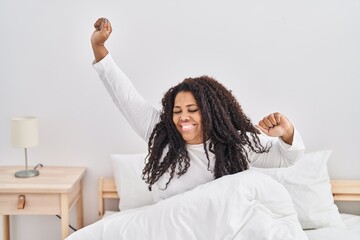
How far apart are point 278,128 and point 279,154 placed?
0.12m

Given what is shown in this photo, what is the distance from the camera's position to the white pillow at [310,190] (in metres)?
1.77

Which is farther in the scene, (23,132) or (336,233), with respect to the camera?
(23,132)

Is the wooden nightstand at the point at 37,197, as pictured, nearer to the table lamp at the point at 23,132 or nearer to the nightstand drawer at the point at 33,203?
the nightstand drawer at the point at 33,203

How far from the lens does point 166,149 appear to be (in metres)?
1.43

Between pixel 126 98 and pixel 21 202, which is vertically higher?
pixel 126 98

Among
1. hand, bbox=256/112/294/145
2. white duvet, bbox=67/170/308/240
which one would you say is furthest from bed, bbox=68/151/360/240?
hand, bbox=256/112/294/145

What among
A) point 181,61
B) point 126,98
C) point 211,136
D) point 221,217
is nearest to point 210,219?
point 221,217

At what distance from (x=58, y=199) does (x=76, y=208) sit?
36 centimetres

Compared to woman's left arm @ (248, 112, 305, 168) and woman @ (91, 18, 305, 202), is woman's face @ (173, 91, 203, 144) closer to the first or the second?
woman @ (91, 18, 305, 202)

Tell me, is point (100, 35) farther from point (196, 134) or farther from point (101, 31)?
point (196, 134)

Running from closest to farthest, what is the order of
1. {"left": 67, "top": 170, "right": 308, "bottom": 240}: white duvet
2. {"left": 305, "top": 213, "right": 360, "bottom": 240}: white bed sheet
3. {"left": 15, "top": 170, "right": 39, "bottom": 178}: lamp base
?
{"left": 67, "top": 170, "right": 308, "bottom": 240}: white duvet → {"left": 305, "top": 213, "right": 360, "bottom": 240}: white bed sheet → {"left": 15, "top": 170, "right": 39, "bottom": 178}: lamp base

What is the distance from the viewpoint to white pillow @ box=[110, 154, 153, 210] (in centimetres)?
190

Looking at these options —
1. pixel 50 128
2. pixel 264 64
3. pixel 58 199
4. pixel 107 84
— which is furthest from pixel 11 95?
pixel 264 64

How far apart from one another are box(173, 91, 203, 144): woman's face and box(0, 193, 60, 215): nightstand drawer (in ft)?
2.48
